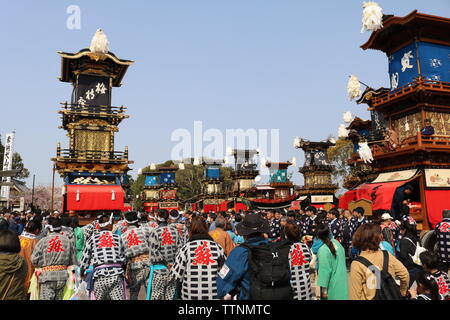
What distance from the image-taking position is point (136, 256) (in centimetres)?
649

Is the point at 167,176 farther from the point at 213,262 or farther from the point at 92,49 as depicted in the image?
the point at 213,262

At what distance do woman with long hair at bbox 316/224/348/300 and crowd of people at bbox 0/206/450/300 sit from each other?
0.5 inches

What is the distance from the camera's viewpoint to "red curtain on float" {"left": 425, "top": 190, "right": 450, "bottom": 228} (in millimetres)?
17156

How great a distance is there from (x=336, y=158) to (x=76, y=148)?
41.4 m

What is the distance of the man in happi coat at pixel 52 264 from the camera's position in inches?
218

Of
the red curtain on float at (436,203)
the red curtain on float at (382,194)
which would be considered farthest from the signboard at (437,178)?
the red curtain on float at (382,194)

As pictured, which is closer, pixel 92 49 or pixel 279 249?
pixel 279 249

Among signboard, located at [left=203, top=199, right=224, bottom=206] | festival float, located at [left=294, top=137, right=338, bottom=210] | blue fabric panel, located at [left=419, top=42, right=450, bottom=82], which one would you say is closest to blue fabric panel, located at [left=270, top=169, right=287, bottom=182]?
festival float, located at [left=294, top=137, right=338, bottom=210]

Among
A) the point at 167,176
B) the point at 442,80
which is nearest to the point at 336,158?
the point at 167,176

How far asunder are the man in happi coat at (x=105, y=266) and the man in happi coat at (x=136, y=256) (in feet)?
1.99

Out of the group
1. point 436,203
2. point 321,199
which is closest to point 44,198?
point 321,199

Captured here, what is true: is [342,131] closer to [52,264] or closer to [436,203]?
[436,203]

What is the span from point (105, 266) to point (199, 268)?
6.41 feet

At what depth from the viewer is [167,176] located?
192 ft
